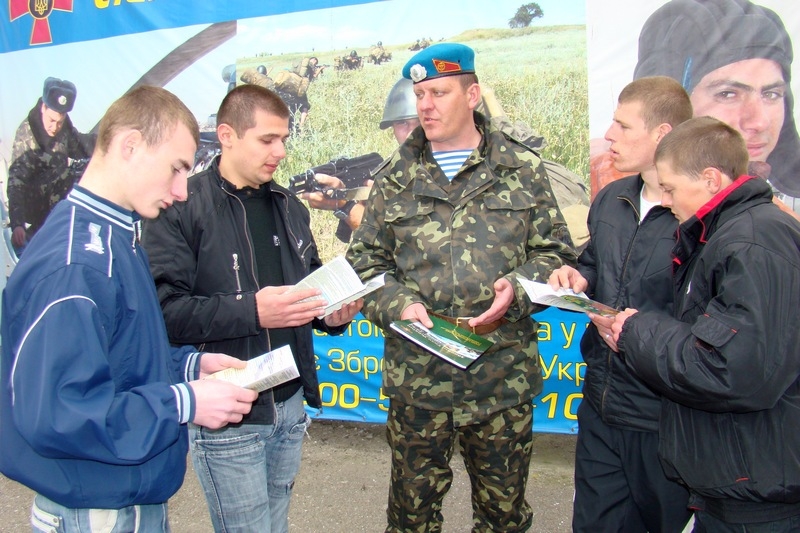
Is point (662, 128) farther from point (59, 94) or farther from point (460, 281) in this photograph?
point (59, 94)

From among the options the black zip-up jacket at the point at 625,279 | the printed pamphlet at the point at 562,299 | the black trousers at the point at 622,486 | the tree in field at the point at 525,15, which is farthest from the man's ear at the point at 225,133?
the tree in field at the point at 525,15

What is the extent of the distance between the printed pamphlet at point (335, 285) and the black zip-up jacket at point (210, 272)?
214 mm

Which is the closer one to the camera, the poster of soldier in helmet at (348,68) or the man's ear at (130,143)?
the man's ear at (130,143)

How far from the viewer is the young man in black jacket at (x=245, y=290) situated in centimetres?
207

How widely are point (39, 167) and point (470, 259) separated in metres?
3.78

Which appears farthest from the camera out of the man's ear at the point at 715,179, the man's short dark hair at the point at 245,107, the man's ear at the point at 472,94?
the man's ear at the point at 472,94

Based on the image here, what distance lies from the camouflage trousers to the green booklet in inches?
16.1

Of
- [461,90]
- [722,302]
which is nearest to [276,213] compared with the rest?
[461,90]

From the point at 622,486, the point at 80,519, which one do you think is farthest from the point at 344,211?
the point at 80,519

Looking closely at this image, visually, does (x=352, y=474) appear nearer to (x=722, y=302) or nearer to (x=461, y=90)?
(x=461, y=90)

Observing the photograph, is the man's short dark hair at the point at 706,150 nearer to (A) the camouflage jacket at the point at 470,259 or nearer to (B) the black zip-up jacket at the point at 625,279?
(B) the black zip-up jacket at the point at 625,279

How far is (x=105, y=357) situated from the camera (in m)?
1.34

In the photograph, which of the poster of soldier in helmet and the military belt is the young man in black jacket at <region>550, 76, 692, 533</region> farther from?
the poster of soldier in helmet

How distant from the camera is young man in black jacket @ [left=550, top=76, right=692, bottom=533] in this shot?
218 centimetres
